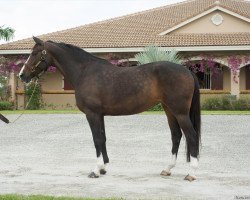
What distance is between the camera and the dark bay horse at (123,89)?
23.2 ft

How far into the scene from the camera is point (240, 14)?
27047mm

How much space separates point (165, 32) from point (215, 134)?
15.5 meters

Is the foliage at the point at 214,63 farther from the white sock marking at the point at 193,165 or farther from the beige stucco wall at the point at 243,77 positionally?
the white sock marking at the point at 193,165

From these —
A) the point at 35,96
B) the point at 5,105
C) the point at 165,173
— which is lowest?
the point at 5,105

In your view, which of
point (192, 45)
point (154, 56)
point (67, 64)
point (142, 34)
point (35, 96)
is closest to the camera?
point (67, 64)

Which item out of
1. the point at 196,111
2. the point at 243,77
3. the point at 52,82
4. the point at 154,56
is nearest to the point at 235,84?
the point at 243,77

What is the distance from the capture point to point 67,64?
7656mm

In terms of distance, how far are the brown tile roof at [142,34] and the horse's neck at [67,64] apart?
18.6 metres

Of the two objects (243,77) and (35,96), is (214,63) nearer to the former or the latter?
(243,77)

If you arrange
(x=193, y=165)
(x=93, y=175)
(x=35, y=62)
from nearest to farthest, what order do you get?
(x=193, y=165) < (x=93, y=175) < (x=35, y=62)

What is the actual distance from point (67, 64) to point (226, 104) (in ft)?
59.3

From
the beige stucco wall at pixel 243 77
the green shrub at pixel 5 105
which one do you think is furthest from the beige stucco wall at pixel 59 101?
the beige stucco wall at pixel 243 77

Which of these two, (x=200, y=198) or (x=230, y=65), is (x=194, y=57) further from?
(x=200, y=198)

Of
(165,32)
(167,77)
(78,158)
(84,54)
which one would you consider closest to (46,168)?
(78,158)
